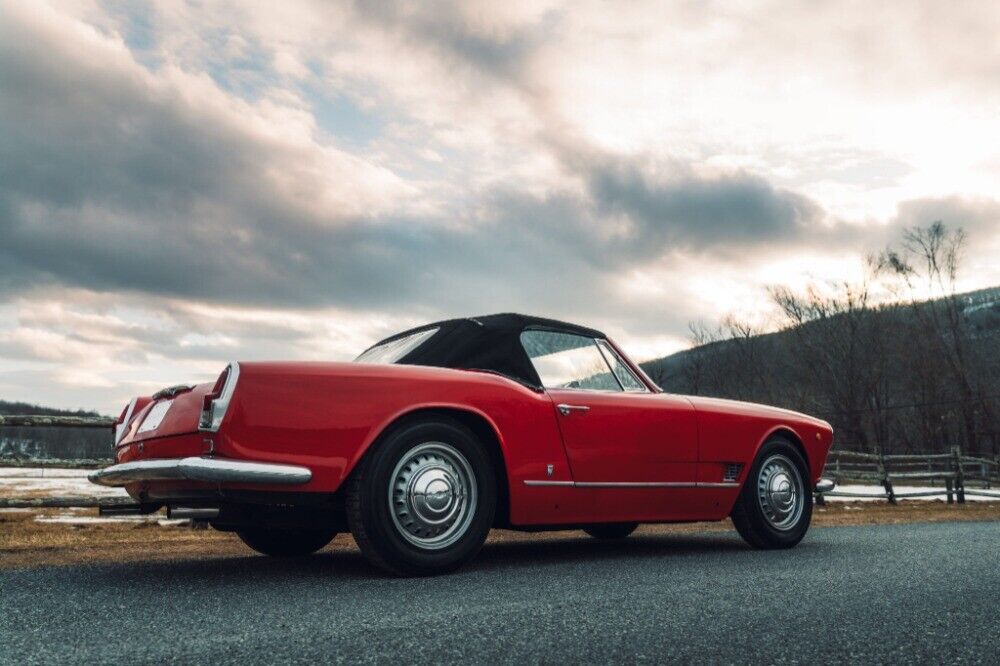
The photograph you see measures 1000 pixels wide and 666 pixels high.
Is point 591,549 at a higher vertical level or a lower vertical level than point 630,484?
lower

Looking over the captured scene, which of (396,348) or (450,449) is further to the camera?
(396,348)

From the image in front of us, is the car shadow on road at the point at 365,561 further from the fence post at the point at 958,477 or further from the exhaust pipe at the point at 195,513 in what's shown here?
the fence post at the point at 958,477

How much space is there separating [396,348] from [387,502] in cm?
129

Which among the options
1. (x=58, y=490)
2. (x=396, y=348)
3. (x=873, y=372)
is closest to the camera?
(x=396, y=348)

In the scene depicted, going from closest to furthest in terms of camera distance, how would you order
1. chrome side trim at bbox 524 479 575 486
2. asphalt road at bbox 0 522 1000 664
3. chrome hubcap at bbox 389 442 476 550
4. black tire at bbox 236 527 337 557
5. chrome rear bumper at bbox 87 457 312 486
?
1. asphalt road at bbox 0 522 1000 664
2. chrome rear bumper at bbox 87 457 312 486
3. chrome hubcap at bbox 389 442 476 550
4. chrome side trim at bbox 524 479 575 486
5. black tire at bbox 236 527 337 557

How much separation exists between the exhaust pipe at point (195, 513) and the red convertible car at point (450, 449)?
0.01 m

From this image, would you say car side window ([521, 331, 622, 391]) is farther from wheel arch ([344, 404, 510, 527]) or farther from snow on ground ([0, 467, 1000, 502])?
snow on ground ([0, 467, 1000, 502])

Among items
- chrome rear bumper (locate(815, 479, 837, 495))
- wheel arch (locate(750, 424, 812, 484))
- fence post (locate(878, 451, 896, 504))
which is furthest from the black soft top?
fence post (locate(878, 451, 896, 504))

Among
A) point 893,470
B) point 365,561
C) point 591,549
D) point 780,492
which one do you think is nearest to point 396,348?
point 365,561

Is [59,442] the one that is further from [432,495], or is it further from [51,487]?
[51,487]

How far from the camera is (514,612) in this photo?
2811mm

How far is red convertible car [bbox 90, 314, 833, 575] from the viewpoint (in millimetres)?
3449

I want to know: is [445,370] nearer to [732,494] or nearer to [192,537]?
[732,494]

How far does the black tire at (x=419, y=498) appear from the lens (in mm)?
3525
